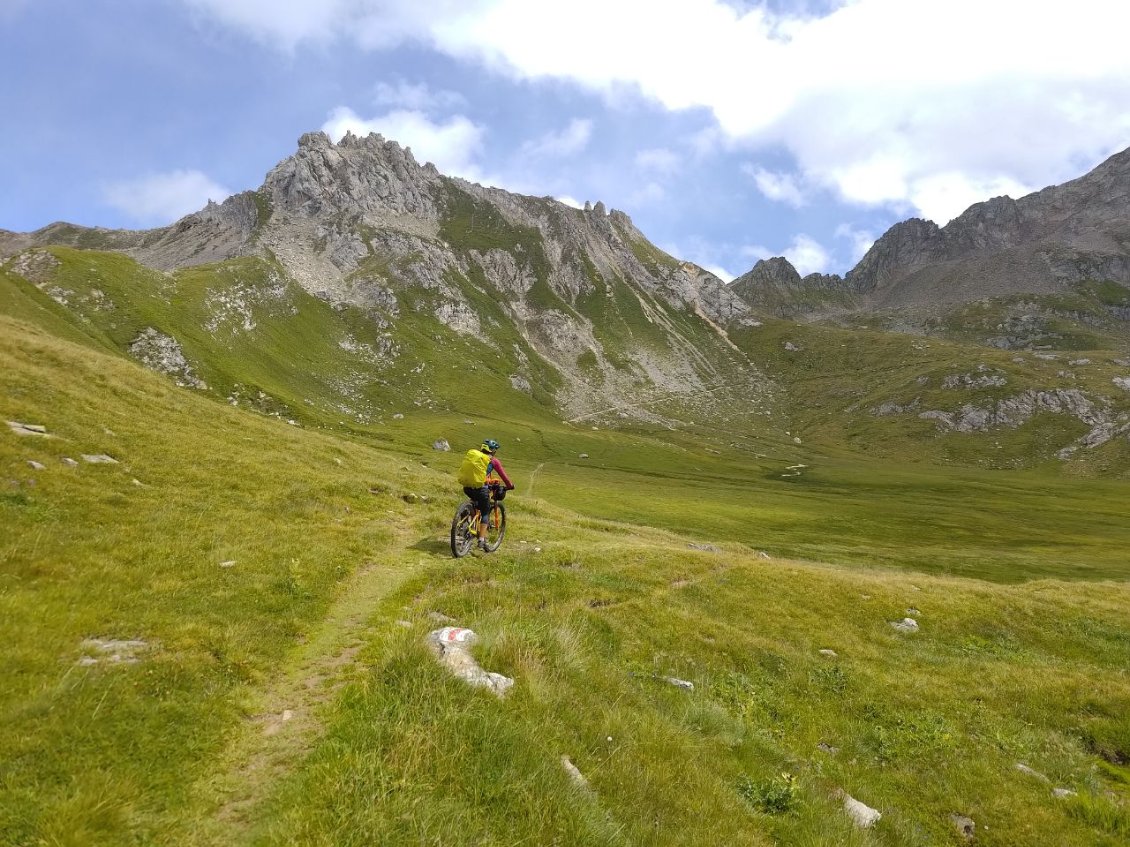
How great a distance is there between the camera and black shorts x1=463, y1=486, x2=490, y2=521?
2205cm

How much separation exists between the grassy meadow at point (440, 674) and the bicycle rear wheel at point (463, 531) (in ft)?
2.59

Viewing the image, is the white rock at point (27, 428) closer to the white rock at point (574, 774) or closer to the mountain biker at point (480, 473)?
the mountain biker at point (480, 473)

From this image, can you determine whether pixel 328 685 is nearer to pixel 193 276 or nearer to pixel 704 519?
pixel 704 519

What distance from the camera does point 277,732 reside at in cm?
816

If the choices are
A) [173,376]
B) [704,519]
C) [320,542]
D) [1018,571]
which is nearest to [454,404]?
[173,376]

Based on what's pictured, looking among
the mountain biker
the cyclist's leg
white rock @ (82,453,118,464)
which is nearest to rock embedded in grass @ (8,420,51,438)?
white rock @ (82,453,118,464)

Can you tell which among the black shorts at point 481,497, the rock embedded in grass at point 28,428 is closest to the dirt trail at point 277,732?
the black shorts at point 481,497

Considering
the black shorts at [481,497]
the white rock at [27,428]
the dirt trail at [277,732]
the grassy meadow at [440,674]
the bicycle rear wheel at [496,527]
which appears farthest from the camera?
the bicycle rear wheel at [496,527]

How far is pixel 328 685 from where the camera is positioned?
32.7 feet

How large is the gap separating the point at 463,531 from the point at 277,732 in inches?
568

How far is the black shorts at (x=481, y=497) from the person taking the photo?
868 inches

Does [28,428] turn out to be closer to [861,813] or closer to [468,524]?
[468,524]

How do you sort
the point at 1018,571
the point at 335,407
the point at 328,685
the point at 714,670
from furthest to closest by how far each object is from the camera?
the point at 335,407 < the point at 1018,571 < the point at 714,670 < the point at 328,685

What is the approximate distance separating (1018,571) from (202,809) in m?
83.6
